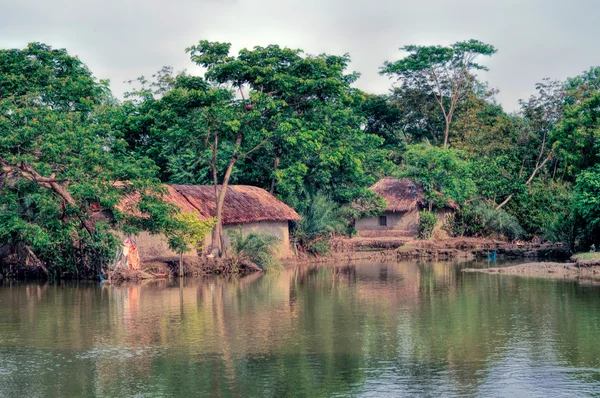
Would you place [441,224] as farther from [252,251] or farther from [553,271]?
[252,251]

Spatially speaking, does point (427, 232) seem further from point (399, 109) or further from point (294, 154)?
point (399, 109)

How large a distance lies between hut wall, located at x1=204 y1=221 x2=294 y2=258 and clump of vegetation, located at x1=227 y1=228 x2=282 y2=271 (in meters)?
1.74

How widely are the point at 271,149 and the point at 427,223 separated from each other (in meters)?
9.74

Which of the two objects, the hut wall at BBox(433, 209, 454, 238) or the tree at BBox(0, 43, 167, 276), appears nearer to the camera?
the tree at BBox(0, 43, 167, 276)

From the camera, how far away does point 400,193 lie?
42.7 metres

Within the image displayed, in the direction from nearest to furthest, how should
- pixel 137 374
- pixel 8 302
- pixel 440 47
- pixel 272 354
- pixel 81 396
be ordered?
pixel 81 396 → pixel 137 374 → pixel 272 354 → pixel 8 302 → pixel 440 47

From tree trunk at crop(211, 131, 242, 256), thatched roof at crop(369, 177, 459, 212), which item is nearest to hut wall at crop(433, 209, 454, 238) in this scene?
thatched roof at crop(369, 177, 459, 212)

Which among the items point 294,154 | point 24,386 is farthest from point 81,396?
point 294,154

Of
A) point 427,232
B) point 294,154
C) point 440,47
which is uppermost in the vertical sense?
point 440,47

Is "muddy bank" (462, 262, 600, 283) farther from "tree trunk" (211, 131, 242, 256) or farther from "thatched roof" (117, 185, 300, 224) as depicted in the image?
"tree trunk" (211, 131, 242, 256)

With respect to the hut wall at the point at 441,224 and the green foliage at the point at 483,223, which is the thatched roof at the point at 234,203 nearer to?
the hut wall at the point at 441,224

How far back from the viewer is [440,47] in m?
48.2

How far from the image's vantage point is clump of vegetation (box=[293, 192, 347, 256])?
34.7 metres

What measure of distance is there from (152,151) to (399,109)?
19.6 meters
